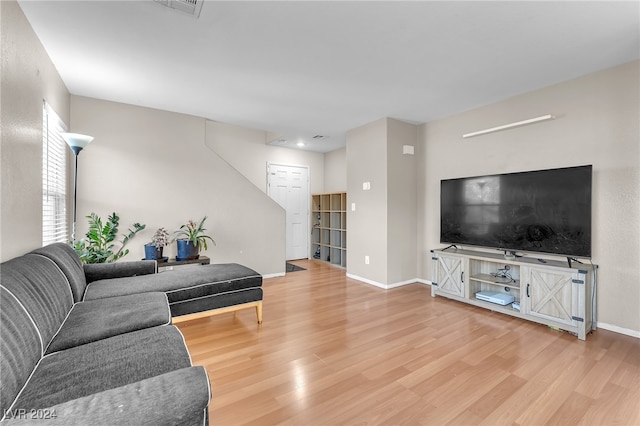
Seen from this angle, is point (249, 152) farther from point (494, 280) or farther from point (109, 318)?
point (494, 280)

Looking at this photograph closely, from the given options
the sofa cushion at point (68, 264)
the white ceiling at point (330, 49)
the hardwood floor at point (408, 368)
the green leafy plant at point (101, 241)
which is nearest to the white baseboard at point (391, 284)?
the hardwood floor at point (408, 368)

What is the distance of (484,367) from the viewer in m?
2.06

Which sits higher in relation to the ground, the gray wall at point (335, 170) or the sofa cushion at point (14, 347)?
the gray wall at point (335, 170)

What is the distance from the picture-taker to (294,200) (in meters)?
6.23

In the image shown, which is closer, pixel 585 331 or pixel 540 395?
pixel 540 395

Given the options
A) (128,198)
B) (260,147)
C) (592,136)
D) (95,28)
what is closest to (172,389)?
(95,28)

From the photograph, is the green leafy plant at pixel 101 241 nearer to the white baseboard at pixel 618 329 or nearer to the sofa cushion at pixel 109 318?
the sofa cushion at pixel 109 318

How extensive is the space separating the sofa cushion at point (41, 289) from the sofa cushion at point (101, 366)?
0.73 feet

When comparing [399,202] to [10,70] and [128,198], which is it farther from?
[10,70]

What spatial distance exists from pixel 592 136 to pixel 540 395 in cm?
254

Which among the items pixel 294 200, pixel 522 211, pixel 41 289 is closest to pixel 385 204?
pixel 522 211

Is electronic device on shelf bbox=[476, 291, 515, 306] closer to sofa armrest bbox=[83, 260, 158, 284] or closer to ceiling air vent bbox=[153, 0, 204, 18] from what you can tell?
sofa armrest bbox=[83, 260, 158, 284]

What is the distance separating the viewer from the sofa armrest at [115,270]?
2605 millimetres

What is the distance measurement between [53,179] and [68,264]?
4.08ft
